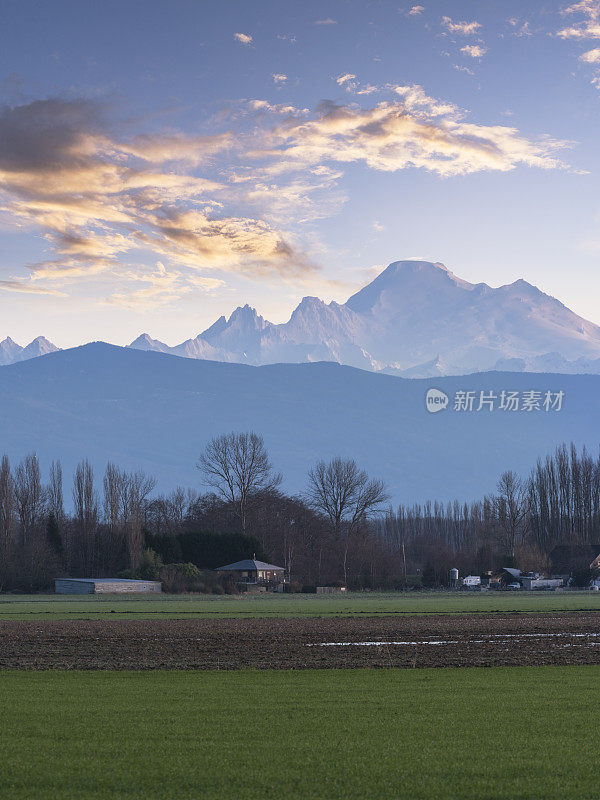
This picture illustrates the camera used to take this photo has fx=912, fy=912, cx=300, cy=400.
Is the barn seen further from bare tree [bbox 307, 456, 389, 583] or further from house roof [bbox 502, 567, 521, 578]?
house roof [bbox 502, 567, 521, 578]

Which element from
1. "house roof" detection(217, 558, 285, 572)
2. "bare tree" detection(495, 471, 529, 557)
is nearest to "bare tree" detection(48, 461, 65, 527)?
"house roof" detection(217, 558, 285, 572)

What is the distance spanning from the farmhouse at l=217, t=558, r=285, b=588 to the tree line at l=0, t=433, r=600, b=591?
11.9ft

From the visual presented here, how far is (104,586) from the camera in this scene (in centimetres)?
9744

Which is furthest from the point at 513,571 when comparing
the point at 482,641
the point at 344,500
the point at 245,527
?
the point at 482,641

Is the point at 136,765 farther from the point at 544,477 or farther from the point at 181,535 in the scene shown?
the point at 544,477

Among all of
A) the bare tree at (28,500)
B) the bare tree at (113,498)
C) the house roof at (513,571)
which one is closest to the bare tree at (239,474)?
the bare tree at (113,498)

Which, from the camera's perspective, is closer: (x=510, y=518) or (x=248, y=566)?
(x=248, y=566)

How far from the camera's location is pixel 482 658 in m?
28.3

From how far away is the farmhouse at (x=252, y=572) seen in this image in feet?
365

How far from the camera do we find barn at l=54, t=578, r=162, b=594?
97.3 metres

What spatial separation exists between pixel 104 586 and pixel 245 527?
132ft

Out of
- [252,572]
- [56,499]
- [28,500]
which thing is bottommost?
[252,572]

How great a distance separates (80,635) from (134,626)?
644 cm

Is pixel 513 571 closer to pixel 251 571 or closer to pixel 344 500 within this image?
pixel 344 500
